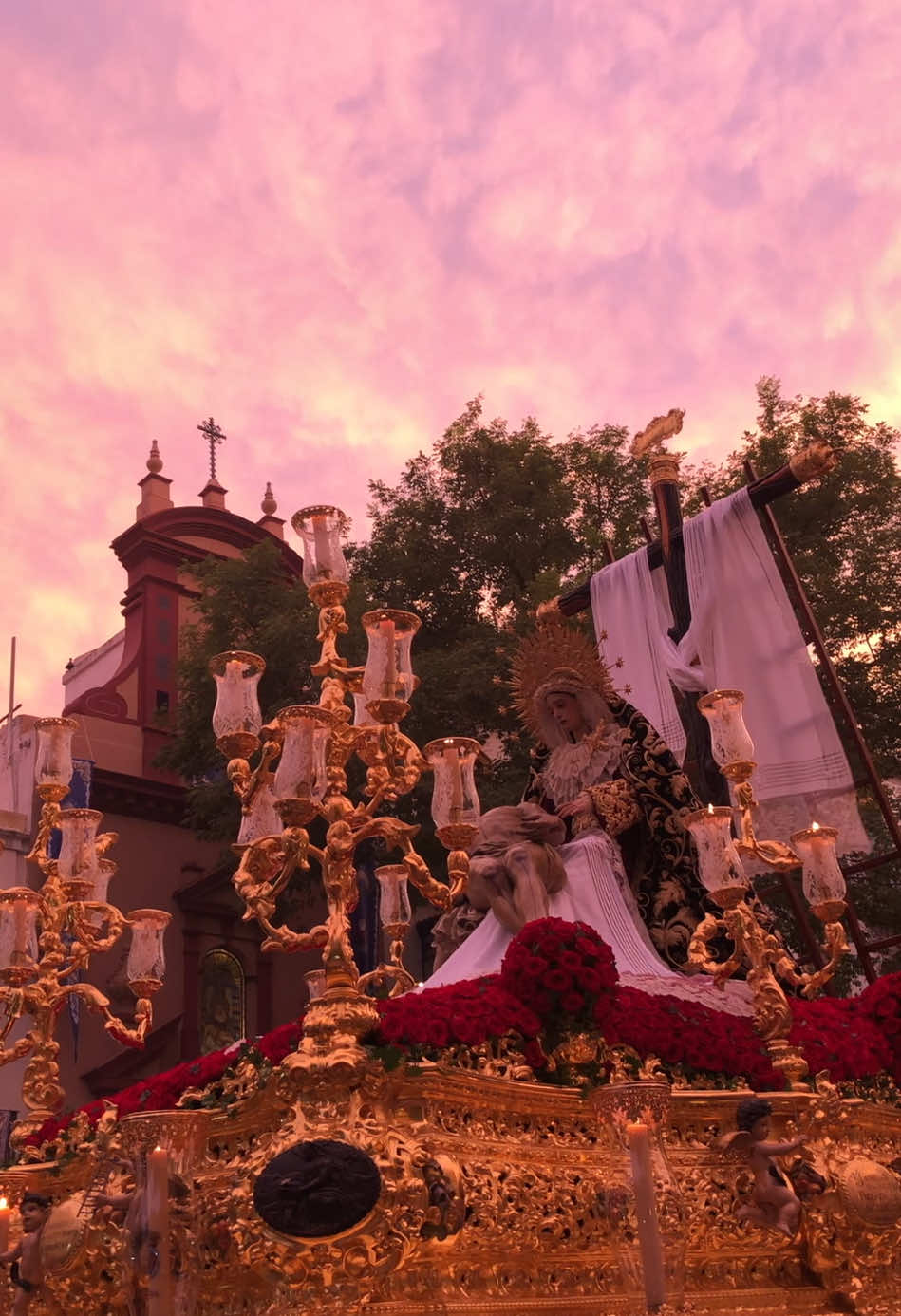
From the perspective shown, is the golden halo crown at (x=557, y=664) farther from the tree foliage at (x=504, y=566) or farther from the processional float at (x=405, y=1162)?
the tree foliage at (x=504, y=566)

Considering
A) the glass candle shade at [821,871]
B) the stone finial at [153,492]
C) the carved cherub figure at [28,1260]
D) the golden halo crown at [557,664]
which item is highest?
the stone finial at [153,492]

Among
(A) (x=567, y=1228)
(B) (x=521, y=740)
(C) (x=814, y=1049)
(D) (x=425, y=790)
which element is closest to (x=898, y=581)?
(B) (x=521, y=740)

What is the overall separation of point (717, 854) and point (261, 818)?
2574 mm

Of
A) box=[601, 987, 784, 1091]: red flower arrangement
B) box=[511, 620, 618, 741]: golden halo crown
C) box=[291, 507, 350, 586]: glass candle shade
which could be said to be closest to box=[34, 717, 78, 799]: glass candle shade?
box=[291, 507, 350, 586]: glass candle shade

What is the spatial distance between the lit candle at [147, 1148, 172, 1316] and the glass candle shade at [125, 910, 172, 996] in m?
3.61

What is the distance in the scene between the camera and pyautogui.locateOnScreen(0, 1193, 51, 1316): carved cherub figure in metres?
Result: 6.08

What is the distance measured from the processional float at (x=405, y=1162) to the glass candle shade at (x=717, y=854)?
0.01 meters

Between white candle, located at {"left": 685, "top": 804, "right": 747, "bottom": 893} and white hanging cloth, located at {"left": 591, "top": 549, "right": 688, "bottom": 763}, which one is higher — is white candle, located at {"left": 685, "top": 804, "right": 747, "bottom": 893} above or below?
below

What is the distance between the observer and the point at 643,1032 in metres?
6.45

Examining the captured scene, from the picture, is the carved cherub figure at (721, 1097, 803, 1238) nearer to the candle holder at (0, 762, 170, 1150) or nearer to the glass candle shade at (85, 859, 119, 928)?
the candle holder at (0, 762, 170, 1150)

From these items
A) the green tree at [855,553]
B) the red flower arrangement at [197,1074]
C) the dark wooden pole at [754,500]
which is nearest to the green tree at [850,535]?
the green tree at [855,553]

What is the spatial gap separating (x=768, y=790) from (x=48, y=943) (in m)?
6.10

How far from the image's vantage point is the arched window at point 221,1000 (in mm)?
21672

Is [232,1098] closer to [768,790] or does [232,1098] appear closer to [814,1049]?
[814,1049]
